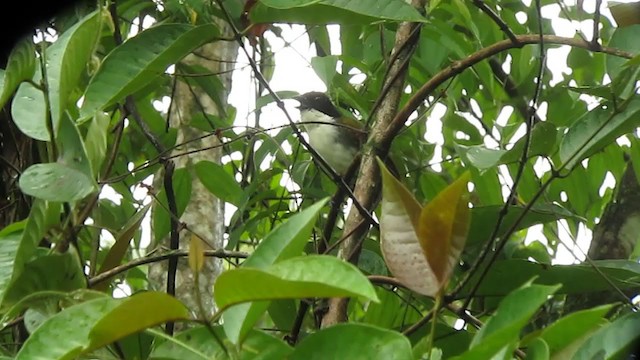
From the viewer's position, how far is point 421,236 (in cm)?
89

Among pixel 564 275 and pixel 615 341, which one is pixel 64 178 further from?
pixel 564 275

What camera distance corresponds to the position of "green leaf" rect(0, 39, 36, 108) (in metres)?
1.01

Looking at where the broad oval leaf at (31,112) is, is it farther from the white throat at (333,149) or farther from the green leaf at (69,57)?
the white throat at (333,149)

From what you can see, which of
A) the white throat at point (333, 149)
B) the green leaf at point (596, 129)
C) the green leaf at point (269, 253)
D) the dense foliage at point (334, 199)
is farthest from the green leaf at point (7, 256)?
the white throat at point (333, 149)

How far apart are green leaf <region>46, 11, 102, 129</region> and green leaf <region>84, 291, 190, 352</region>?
278 millimetres

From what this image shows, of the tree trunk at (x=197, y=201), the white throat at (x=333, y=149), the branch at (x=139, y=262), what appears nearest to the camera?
the branch at (x=139, y=262)

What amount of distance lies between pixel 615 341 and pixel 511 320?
137 mm

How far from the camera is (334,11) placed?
48.9 inches

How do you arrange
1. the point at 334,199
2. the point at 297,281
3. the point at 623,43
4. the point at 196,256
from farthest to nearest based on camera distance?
the point at 334,199
the point at 623,43
the point at 196,256
the point at 297,281

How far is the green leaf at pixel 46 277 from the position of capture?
3.27 feet

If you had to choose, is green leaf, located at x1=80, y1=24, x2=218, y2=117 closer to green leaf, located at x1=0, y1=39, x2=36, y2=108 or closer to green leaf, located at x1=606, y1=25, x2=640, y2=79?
green leaf, located at x1=0, y1=39, x2=36, y2=108

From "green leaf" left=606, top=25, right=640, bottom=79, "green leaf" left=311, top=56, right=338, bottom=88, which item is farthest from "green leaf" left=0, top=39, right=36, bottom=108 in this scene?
"green leaf" left=311, top=56, right=338, bottom=88

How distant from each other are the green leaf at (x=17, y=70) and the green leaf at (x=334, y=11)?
31cm

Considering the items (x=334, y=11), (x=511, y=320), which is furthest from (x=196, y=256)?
(x=334, y=11)
